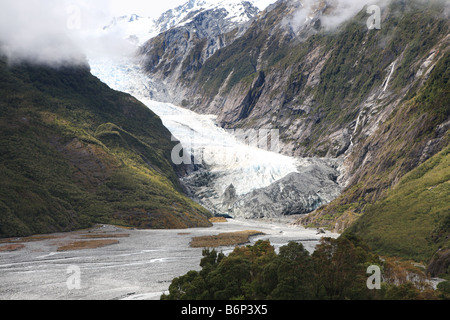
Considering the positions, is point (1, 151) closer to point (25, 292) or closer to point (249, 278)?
point (25, 292)

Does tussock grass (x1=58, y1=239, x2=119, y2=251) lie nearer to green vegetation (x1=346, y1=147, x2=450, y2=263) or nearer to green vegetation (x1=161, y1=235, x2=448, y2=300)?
green vegetation (x1=346, y1=147, x2=450, y2=263)

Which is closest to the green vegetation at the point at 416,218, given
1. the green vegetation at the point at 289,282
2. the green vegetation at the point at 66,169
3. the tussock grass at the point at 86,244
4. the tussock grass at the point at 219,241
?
the tussock grass at the point at 219,241

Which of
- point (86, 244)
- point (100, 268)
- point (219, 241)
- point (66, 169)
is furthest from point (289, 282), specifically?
point (66, 169)

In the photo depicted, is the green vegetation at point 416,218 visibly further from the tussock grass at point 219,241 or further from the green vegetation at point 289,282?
the green vegetation at point 289,282

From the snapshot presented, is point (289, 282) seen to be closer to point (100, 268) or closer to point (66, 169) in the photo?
point (100, 268)
